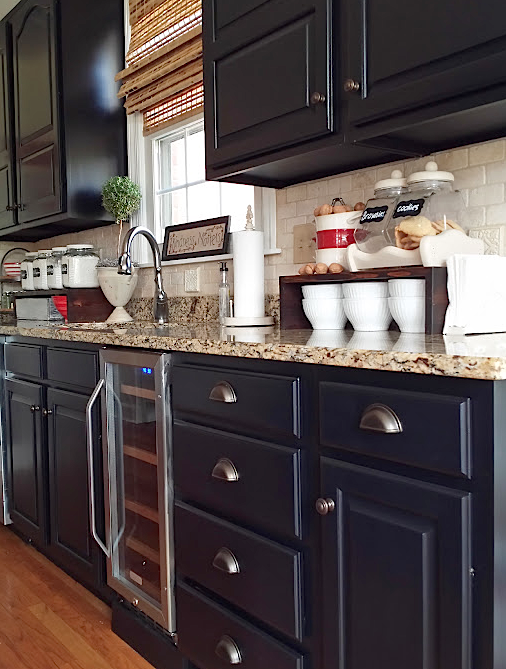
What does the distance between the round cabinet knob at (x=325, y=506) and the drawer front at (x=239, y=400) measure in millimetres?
144

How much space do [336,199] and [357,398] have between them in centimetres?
102

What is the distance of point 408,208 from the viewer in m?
1.74

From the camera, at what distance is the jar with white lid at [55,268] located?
3.48 meters

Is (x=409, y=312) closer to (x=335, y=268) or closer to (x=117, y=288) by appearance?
(x=335, y=268)

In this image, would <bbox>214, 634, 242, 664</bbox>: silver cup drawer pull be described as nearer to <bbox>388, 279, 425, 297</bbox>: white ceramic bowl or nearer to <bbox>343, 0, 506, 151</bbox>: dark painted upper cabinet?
<bbox>388, 279, 425, 297</bbox>: white ceramic bowl

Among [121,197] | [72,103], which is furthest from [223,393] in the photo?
[72,103]

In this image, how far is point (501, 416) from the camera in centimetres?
101

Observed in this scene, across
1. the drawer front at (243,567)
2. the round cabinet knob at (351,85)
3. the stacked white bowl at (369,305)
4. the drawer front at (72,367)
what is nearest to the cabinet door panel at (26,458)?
the drawer front at (72,367)

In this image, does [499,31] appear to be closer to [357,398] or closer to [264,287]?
[357,398]

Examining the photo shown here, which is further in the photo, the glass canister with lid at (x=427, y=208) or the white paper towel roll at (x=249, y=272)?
the white paper towel roll at (x=249, y=272)

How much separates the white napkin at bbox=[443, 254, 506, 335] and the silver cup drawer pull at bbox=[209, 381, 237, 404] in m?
0.51

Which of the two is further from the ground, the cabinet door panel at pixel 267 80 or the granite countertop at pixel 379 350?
the cabinet door panel at pixel 267 80

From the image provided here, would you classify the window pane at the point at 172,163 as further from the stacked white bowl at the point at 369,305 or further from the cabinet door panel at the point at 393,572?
the cabinet door panel at the point at 393,572

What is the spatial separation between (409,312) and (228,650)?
3.03 feet
